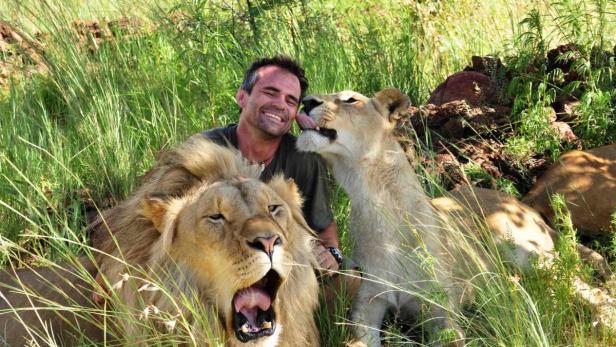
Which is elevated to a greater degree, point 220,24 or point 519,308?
point 220,24

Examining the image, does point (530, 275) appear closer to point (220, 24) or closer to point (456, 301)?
point (456, 301)

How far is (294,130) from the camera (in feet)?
17.4

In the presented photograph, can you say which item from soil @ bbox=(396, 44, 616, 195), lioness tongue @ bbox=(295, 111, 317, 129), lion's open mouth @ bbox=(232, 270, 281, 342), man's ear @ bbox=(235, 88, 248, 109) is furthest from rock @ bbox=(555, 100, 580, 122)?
lion's open mouth @ bbox=(232, 270, 281, 342)

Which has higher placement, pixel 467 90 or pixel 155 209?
pixel 155 209

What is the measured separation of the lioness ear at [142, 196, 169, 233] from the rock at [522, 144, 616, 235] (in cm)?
249

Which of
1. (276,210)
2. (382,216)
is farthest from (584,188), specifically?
(276,210)

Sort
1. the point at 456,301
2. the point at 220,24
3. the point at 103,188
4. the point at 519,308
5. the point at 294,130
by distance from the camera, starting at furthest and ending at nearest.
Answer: the point at 220,24, the point at 294,130, the point at 103,188, the point at 456,301, the point at 519,308

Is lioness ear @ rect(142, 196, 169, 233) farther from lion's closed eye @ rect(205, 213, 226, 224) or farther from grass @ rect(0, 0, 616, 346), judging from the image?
grass @ rect(0, 0, 616, 346)

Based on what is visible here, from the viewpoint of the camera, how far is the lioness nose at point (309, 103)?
4203mm

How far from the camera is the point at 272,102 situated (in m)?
4.26

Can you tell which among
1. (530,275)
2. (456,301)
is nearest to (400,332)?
(456,301)

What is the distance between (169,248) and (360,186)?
137 cm

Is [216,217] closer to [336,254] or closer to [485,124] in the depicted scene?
[336,254]

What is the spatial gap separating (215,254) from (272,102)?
1580mm
